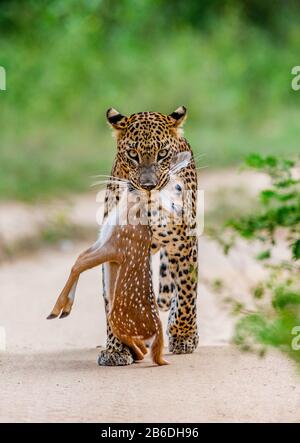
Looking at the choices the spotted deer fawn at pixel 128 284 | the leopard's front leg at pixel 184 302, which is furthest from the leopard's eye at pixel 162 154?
the leopard's front leg at pixel 184 302

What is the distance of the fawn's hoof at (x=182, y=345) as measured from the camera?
768cm

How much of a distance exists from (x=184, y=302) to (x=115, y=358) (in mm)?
701

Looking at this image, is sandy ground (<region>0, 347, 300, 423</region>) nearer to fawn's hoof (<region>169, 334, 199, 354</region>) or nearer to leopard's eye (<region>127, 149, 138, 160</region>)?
fawn's hoof (<region>169, 334, 199, 354</region>)

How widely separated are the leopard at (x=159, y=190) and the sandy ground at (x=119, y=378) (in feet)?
0.51

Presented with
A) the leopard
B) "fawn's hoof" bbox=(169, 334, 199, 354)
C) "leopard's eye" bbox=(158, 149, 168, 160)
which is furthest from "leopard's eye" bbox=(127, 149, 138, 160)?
"fawn's hoof" bbox=(169, 334, 199, 354)

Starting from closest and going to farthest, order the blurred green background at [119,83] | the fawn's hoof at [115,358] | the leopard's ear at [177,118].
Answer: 1. the fawn's hoof at [115,358]
2. the leopard's ear at [177,118]
3. the blurred green background at [119,83]

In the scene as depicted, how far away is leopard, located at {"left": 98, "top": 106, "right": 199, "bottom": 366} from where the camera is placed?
23.9 ft

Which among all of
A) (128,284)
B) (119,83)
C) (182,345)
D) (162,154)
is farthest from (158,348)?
(119,83)

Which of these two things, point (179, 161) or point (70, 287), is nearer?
point (70, 287)

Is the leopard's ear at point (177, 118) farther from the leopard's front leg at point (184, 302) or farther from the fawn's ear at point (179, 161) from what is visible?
the leopard's front leg at point (184, 302)

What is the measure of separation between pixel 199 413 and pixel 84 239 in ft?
23.9

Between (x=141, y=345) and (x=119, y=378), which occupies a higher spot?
(x=141, y=345)

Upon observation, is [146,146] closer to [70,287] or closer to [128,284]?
[128,284]

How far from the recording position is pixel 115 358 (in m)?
7.19
